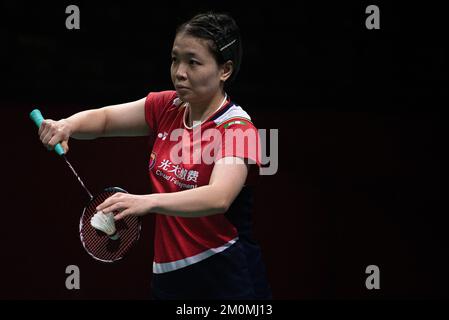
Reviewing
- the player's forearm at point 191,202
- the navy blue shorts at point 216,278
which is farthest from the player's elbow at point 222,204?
the navy blue shorts at point 216,278

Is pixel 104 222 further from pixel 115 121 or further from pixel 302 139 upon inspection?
pixel 302 139

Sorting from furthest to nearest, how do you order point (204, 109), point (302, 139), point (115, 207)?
point (302, 139) → point (204, 109) → point (115, 207)

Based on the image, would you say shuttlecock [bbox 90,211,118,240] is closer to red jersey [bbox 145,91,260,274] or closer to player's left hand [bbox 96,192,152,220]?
red jersey [bbox 145,91,260,274]

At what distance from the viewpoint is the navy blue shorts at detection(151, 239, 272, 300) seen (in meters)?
2.42

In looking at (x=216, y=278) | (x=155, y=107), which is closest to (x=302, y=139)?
(x=155, y=107)

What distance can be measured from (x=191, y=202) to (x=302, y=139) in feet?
6.43

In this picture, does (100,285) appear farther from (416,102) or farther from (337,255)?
(416,102)

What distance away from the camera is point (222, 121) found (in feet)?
→ 7.82

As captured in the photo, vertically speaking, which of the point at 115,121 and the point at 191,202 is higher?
the point at 115,121

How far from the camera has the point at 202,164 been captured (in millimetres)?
2352

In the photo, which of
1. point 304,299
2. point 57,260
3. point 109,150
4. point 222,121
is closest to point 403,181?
point 304,299

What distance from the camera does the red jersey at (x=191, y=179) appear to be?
2.35m

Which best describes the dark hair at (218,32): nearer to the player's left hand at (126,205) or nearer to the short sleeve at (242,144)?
the short sleeve at (242,144)

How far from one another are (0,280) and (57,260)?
0.27 m
